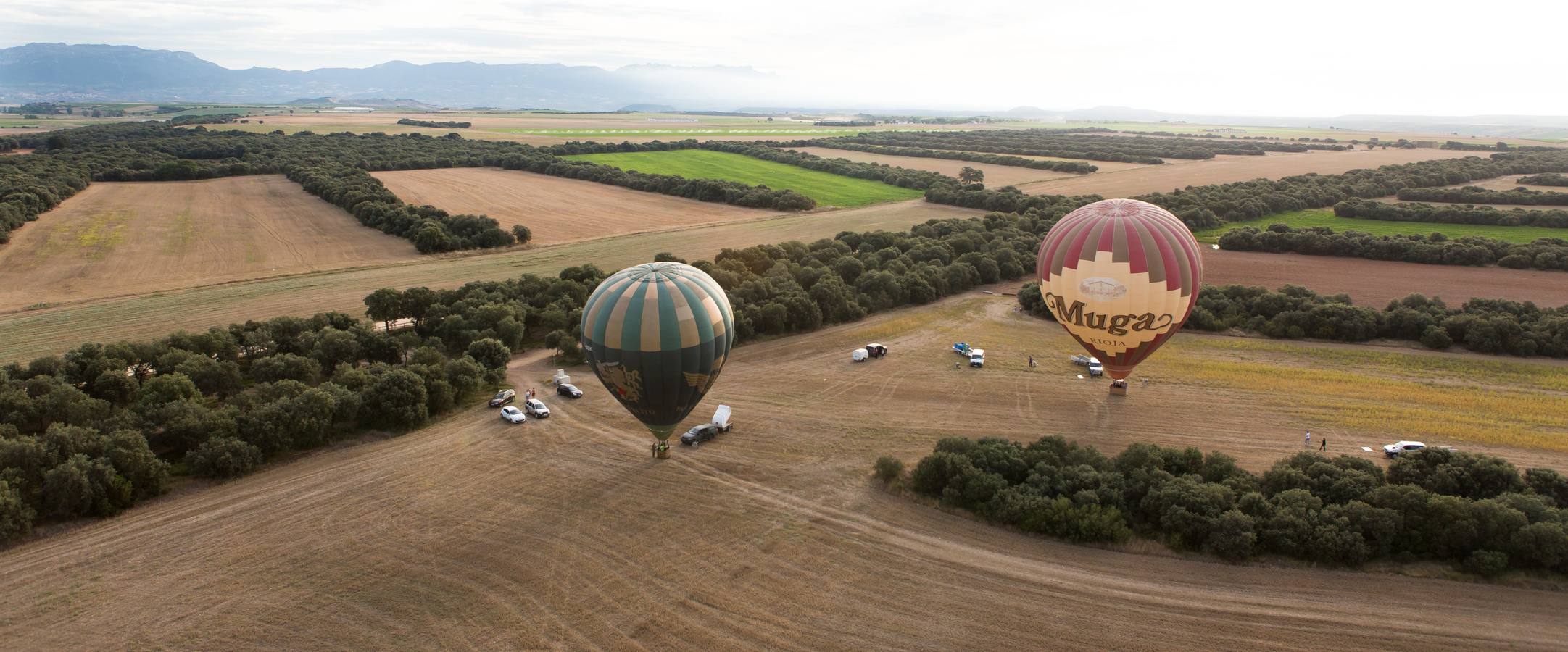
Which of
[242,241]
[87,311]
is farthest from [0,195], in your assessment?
[87,311]

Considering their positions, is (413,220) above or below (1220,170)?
below

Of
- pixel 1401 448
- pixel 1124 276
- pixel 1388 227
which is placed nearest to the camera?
pixel 1401 448

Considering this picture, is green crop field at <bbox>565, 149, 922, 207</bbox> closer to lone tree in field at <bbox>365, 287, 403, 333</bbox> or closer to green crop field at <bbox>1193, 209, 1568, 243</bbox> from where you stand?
green crop field at <bbox>1193, 209, 1568, 243</bbox>

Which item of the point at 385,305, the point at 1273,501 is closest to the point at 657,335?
the point at 1273,501

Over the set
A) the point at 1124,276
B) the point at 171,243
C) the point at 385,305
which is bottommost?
the point at 385,305

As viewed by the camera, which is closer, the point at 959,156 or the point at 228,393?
the point at 228,393

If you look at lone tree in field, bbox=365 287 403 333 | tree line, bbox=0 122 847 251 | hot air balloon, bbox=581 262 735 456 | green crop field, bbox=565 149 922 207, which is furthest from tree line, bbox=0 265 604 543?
green crop field, bbox=565 149 922 207

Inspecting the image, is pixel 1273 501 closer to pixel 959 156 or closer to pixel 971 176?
pixel 971 176

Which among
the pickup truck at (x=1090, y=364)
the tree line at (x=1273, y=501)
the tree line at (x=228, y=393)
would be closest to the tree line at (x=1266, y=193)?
the pickup truck at (x=1090, y=364)
